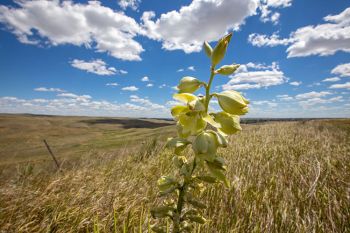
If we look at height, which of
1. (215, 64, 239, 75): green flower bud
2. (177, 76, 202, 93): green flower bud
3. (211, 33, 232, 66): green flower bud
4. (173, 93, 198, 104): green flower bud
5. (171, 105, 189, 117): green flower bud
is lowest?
(171, 105, 189, 117): green flower bud

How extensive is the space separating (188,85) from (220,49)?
0.30 metres

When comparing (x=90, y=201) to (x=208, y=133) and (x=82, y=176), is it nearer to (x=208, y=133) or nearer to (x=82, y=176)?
(x=82, y=176)

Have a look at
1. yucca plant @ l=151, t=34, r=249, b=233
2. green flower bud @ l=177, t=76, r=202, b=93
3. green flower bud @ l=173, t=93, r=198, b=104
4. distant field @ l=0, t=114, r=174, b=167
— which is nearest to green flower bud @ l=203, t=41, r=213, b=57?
yucca plant @ l=151, t=34, r=249, b=233

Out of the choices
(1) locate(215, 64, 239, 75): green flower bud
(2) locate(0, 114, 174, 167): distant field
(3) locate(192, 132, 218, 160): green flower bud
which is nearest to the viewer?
(3) locate(192, 132, 218, 160): green flower bud

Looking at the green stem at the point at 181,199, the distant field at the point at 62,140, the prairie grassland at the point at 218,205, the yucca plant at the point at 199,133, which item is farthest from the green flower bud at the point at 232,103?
the distant field at the point at 62,140

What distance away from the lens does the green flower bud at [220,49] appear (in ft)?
4.53

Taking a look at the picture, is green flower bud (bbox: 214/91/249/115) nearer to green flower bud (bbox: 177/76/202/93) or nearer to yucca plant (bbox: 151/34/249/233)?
yucca plant (bbox: 151/34/249/233)

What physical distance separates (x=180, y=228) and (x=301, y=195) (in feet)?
7.72

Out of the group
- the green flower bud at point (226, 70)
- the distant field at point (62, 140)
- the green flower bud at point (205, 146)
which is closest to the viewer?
the green flower bud at point (205, 146)

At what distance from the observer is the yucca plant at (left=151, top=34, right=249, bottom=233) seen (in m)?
1.29

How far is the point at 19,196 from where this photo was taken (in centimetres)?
329

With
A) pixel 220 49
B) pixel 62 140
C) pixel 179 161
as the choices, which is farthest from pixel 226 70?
pixel 62 140

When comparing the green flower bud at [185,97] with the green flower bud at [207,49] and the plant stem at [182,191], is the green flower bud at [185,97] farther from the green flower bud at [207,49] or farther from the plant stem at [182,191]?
the green flower bud at [207,49]

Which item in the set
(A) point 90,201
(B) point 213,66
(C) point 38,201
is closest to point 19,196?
(C) point 38,201
